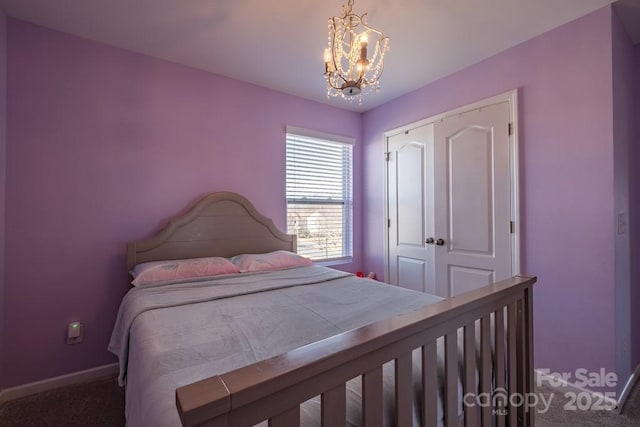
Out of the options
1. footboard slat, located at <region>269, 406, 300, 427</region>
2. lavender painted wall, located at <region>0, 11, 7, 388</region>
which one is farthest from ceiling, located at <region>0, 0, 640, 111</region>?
footboard slat, located at <region>269, 406, 300, 427</region>

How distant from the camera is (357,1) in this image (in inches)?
69.4

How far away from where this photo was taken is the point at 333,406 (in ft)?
2.11

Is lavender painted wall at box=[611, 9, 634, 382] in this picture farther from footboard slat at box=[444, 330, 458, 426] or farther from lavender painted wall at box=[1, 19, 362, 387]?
lavender painted wall at box=[1, 19, 362, 387]

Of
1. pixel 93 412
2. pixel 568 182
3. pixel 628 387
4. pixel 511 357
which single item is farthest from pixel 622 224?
pixel 93 412

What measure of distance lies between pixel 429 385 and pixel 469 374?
0.81 feet

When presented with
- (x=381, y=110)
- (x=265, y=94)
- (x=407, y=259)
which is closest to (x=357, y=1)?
(x=265, y=94)

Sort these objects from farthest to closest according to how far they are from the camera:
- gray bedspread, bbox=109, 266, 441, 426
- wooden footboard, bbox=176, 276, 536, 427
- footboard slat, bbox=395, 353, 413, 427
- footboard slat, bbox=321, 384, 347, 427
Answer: gray bedspread, bbox=109, 266, 441, 426 → footboard slat, bbox=395, 353, 413, 427 → footboard slat, bbox=321, 384, 347, 427 → wooden footboard, bbox=176, 276, 536, 427

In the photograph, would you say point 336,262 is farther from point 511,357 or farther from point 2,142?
point 2,142

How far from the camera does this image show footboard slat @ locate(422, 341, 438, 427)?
33.2 inches

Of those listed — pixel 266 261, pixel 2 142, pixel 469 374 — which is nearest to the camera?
pixel 469 374

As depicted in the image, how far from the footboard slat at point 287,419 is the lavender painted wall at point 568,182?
2.20 meters

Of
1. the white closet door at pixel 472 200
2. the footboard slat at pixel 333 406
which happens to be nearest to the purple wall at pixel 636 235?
the white closet door at pixel 472 200

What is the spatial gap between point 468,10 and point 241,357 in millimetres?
2360

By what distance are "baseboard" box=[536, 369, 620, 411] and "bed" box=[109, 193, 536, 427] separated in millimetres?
1052
